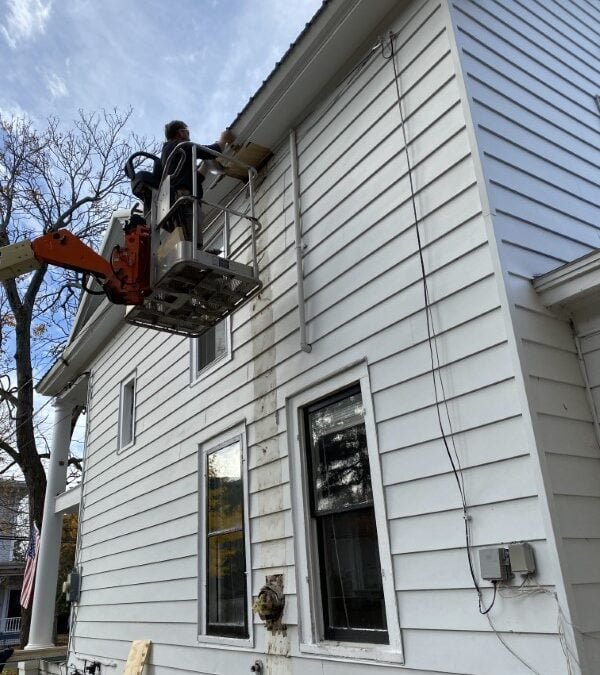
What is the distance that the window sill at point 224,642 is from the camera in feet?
16.3

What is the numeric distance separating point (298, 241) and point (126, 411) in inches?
199

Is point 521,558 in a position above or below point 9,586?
below

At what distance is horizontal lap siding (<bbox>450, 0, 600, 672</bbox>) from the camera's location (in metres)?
3.10

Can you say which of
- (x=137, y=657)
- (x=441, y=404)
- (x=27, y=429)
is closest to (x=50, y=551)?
(x=137, y=657)

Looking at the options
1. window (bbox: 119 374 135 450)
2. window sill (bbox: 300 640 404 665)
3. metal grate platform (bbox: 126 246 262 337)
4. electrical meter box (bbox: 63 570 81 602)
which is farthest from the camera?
electrical meter box (bbox: 63 570 81 602)

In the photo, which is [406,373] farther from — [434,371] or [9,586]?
[9,586]

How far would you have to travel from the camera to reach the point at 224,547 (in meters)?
5.72

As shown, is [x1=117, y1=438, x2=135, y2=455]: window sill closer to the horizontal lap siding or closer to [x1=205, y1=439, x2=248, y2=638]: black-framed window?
[x1=205, y1=439, x2=248, y2=638]: black-framed window

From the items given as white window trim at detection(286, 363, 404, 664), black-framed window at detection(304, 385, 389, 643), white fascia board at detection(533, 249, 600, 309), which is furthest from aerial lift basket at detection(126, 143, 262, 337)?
white fascia board at detection(533, 249, 600, 309)

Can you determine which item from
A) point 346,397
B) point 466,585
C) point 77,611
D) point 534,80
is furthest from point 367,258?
point 77,611

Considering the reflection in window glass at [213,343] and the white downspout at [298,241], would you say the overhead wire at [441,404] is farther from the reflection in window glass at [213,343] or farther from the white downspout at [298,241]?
the reflection in window glass at [213,343]

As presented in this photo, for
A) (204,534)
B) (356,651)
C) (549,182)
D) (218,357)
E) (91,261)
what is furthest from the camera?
(218,357)

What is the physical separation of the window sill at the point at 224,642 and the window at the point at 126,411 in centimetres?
371

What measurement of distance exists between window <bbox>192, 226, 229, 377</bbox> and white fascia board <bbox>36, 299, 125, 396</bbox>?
2445mm
